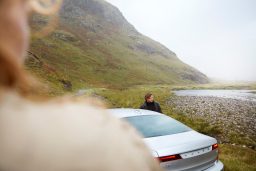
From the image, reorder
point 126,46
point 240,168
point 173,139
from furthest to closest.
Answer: point 126,46, point 240,168, point 173,139

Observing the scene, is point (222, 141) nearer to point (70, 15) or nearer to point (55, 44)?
point (55, 44)

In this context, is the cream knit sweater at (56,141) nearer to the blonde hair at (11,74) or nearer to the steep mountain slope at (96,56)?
the blonde hair at (11,74)

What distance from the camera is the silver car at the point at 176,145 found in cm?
533

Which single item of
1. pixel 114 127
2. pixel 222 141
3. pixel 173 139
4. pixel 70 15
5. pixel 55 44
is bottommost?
pixel 222 141

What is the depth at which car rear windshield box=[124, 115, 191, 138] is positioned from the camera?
6113mm

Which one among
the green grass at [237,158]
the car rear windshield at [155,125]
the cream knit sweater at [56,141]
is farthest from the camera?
the green grass at [237,158]

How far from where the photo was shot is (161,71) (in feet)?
565

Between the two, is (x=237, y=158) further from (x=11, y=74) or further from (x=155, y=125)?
(x=11, y=74)

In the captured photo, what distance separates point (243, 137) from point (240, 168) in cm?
687

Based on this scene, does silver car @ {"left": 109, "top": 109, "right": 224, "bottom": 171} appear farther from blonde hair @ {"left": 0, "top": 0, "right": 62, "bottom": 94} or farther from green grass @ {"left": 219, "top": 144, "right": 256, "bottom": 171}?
blonde hair @ {"left": 0, "top": 0, "right": 62, "bottom": 94}

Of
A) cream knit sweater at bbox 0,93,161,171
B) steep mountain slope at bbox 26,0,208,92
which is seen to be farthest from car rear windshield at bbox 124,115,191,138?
steep mountain slope at bbox 26,0,208,92

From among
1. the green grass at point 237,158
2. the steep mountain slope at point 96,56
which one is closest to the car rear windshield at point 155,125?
the green grass at point 237,158

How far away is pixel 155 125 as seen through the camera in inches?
254

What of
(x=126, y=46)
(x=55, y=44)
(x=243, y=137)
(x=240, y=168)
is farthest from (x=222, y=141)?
(x=126, y=46)
